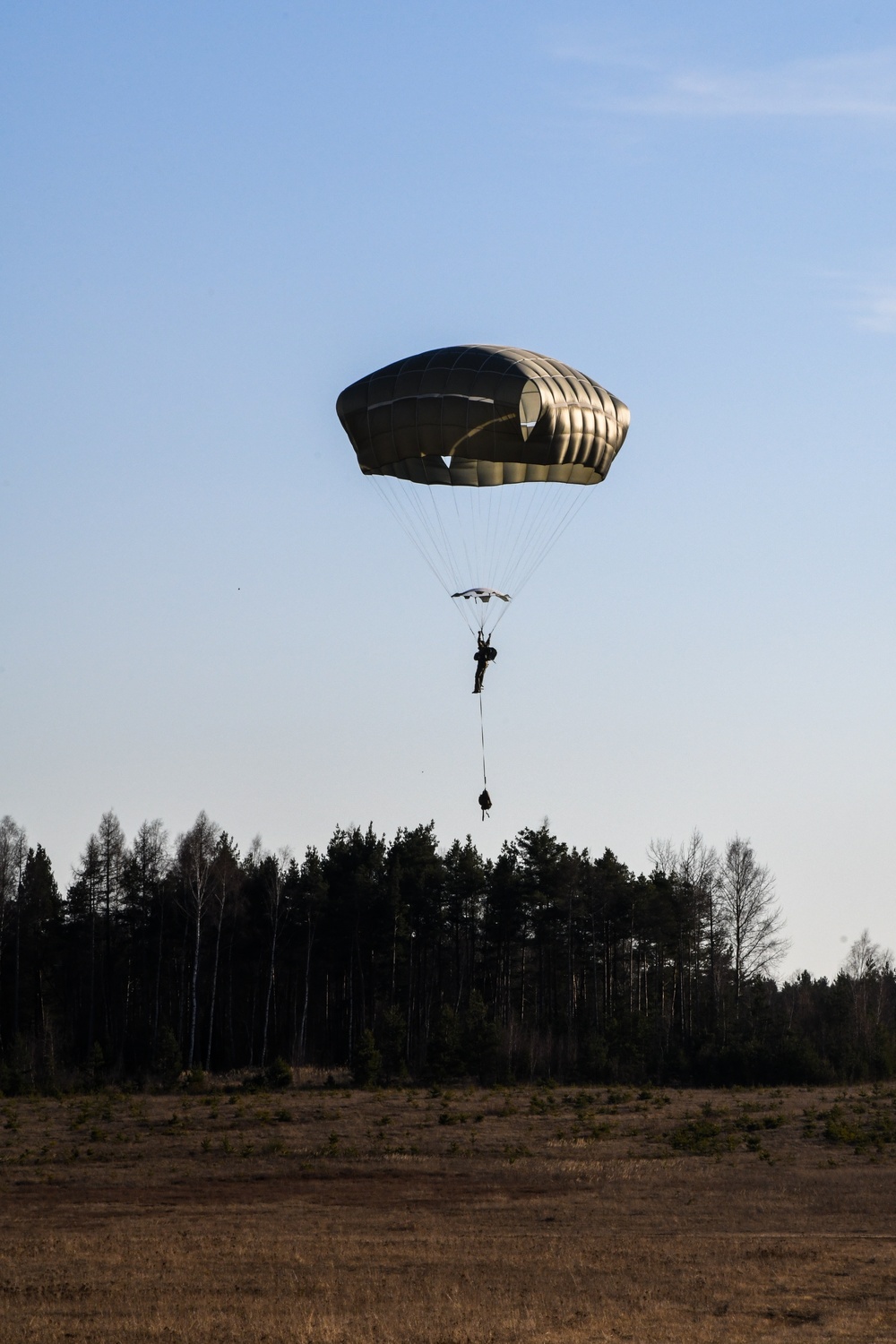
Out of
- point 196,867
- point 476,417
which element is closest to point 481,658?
point 476,417

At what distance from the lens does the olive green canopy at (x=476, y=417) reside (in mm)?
28297

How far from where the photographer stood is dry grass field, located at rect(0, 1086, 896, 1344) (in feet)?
66.9

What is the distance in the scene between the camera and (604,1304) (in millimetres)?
21141

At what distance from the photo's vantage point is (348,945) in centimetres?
6844

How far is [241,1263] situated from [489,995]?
4857 cm

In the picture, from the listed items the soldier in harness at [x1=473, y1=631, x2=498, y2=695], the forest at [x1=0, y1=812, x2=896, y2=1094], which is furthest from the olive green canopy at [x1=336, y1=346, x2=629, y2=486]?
the forest at [x1=0, y1=812, x2=896, y2=1094]

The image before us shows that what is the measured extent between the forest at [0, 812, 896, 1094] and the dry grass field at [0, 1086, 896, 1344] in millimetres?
17771

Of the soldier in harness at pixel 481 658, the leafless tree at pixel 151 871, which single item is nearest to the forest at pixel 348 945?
the leafless tree at pixel 151 871

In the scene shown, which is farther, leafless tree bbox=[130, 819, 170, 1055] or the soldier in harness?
leafless tree bbox=[130, 819, 170, 1055]

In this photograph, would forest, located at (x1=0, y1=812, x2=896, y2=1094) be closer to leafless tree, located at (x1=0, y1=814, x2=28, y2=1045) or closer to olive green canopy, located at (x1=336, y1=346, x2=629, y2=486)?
leafless tree, located at (x1=0, y1=814, x2=28, y2=1045)

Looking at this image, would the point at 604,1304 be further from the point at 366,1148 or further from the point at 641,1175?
the point at 366,1148

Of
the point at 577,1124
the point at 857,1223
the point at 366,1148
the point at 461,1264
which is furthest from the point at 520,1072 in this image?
the point at 461,1264

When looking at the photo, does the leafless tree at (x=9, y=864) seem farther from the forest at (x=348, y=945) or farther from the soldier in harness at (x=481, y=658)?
the soldier in harness at (x=481, y=658)

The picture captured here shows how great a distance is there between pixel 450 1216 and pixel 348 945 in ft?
128
